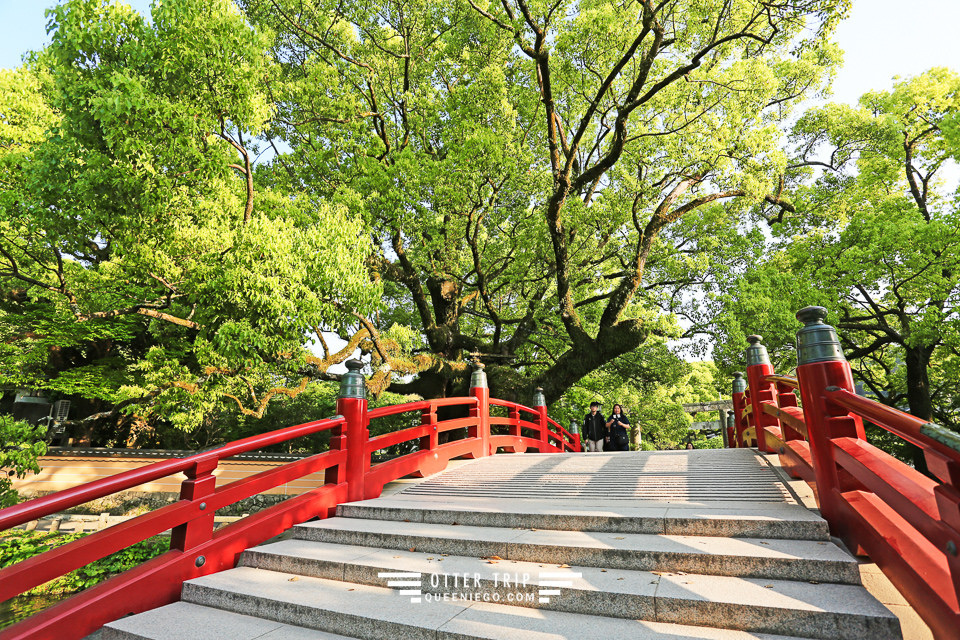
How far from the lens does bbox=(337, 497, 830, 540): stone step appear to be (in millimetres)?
2959

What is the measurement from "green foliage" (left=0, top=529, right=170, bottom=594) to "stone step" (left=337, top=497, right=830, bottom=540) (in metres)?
7.25

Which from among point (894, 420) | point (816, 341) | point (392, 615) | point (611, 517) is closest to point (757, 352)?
point (816, 341)

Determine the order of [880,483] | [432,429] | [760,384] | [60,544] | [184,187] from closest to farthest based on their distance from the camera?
[880,483] < [760,384] < [432,429] < [184,187] < [60,544]

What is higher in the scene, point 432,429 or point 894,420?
point 894,420

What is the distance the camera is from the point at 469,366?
1229 centimetres

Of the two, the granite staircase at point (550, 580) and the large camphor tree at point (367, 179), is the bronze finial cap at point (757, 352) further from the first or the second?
the large camphor tree at point (367, 179)

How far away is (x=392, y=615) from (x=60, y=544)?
28.2 ft

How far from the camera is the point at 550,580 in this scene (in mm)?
2691

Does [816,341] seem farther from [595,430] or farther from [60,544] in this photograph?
[60,544]

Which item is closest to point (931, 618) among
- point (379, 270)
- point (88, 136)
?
point (88, 136)

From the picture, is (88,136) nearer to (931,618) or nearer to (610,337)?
(931,618)

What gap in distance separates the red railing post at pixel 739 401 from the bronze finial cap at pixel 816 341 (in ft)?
13.6

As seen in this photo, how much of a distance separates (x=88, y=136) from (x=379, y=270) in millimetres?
6648

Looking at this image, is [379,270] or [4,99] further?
[379,270]
